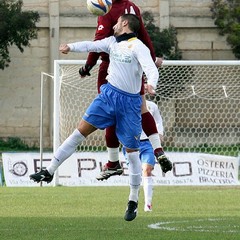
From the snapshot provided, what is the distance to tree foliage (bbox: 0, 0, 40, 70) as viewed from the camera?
42656mm

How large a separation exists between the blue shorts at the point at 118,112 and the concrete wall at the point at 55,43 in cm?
3373

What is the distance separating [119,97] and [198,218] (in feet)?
7.32

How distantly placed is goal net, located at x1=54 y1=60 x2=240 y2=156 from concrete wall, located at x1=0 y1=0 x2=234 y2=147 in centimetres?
1731

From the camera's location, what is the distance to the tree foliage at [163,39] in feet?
146

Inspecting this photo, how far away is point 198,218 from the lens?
1390 cm

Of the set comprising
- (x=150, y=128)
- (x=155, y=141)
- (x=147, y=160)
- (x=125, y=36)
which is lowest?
(x=147, y=160)

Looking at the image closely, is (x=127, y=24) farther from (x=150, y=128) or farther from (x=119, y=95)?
(x=150, y=128)

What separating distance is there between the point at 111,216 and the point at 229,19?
32654 mm

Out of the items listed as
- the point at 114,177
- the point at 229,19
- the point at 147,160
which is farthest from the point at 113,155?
the point at 229,19

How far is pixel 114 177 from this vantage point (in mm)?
26016

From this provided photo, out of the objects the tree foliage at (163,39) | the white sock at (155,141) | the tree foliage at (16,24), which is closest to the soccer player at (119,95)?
the white sock at (155,141)

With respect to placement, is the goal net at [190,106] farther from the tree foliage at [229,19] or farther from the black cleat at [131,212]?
the tree foliage at [229,19]

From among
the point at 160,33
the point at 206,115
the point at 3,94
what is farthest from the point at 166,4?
the point at 206,115

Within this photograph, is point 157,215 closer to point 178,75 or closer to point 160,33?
point 178,75
